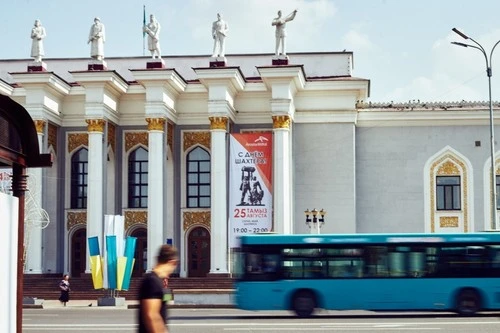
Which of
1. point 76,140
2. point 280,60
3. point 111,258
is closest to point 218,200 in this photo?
point 280,60

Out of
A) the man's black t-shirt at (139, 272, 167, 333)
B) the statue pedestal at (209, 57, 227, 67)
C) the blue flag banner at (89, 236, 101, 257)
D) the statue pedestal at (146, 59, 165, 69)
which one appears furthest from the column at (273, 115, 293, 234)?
the man's black t-shirt at (139, 272, 167, 333)

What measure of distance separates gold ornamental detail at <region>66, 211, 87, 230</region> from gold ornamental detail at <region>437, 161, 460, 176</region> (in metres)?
16.2

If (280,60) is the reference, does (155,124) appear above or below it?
below

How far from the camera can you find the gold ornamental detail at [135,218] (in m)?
45.7

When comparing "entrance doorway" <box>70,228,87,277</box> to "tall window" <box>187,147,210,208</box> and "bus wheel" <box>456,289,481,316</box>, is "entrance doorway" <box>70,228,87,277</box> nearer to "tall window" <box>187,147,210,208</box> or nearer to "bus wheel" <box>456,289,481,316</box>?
"tall window" <box>187,147,210,208</box>

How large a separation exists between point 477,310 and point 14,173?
16385mm

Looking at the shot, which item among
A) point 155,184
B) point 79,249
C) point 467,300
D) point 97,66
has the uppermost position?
point 97,66

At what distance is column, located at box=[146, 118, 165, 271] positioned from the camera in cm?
4222

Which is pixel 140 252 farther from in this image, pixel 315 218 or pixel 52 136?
pixel 315 218

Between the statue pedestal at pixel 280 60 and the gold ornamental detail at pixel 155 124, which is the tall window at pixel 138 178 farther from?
the statue pedestal at pixel 280 60

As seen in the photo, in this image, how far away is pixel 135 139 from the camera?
45656mm

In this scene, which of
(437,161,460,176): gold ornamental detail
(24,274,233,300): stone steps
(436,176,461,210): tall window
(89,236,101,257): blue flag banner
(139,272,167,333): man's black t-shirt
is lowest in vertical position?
(24,274,233,300): stone steps

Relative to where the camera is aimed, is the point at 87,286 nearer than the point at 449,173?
Yes

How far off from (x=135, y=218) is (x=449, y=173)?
14296 millimetres
